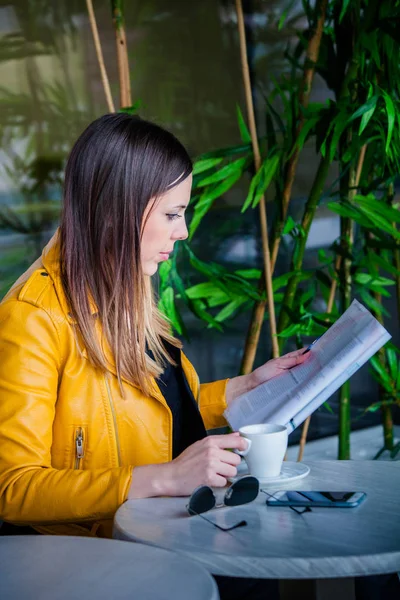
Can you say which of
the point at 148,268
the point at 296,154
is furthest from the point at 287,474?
the point at 296,154

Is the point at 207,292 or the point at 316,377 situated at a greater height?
the point at 316,377

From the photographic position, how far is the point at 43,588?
35.1 inches

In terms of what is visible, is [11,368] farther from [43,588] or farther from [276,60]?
[276,60]

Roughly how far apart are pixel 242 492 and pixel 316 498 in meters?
0.11

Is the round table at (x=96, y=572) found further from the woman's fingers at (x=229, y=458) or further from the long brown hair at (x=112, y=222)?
the long brown hair at (x=112, y=222)

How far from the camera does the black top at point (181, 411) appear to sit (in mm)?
1595

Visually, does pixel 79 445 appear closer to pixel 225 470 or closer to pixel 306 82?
pixel 225 470

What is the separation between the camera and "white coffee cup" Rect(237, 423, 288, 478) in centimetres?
130

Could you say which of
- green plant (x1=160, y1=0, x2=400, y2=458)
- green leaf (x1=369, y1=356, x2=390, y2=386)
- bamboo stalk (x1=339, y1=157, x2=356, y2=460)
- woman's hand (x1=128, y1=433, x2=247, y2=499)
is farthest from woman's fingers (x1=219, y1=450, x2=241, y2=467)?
green leaf (x1=369, y1=356, x2=390, y2=386)

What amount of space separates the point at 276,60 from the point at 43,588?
302 cm

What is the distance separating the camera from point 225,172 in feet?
8.49

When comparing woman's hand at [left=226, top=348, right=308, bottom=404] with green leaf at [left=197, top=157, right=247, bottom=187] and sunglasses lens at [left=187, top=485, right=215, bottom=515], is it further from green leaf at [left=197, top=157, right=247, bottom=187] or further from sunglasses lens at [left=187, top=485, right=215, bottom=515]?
green leaf at [left=197, top=157, right=247, bottom=187]

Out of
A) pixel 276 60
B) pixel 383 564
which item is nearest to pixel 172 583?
pixel 383 564

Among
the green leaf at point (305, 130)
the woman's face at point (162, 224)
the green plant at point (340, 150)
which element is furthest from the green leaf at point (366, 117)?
the woman's face at point (162, 224)
